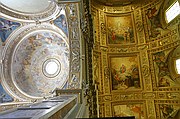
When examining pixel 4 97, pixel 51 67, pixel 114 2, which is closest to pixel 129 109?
pixel 51 67

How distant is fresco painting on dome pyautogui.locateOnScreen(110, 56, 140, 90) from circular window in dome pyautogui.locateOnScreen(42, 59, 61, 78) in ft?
14.4

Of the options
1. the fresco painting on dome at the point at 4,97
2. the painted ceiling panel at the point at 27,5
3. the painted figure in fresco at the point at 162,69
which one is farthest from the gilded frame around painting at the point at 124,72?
the fresco painting on dome at the point at 4,97

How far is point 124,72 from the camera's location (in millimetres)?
14141

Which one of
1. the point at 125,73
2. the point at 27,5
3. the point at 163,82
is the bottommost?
the point at 163,82

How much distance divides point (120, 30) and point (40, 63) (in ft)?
23.2

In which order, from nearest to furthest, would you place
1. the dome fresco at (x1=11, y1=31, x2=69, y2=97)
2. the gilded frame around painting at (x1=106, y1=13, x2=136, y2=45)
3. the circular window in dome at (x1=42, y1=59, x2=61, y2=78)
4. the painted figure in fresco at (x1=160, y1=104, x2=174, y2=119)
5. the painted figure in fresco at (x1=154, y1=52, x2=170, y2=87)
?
the dome fresco at (x1=11, y1=31, x2=69, y2=97) → the painted figure in fresco at (x1=160, y1=104, x2=174, y2=119) → the painted figure in fresco at (x1=154, y1=52, x2=170, y2=87) → the circular window in dome at (x1=42, y1=59, x2=61, y2=78) → the gilded frame around painting at (x1=106, y1=13, x2=136, y2=45)

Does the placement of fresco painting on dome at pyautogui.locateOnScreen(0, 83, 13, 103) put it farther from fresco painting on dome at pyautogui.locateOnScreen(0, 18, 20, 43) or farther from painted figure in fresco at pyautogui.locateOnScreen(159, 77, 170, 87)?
painted figure in fresco at pyautogui.locateOnScreen(159, 77, 170, 87)

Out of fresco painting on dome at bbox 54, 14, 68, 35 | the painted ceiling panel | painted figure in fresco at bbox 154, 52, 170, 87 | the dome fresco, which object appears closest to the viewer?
the painted ceiling panel

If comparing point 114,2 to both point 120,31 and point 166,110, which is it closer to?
point 120,31

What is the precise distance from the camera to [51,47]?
12633 mm

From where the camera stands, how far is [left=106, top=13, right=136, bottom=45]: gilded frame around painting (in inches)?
573

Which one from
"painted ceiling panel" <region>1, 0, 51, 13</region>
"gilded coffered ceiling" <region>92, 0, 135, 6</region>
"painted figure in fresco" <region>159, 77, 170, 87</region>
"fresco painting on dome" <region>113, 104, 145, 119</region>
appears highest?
"gilded coffered ceiling" <region>92, 0, 135, 6</region>

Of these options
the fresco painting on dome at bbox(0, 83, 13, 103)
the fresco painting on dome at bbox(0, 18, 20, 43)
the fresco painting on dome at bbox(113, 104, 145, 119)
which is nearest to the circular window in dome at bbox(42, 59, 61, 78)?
the fresco painting on dome at bbox(0, 83, 13, 103)

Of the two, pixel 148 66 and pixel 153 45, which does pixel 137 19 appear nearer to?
pixel 153 45
